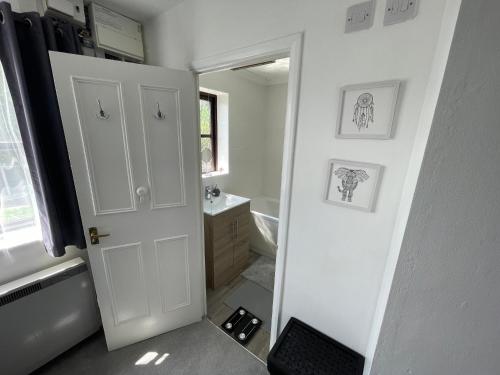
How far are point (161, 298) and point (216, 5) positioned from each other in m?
1.99

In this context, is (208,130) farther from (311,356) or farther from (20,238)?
(311,356)

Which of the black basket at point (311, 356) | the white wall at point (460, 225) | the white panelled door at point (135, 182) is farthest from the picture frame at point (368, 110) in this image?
the black basket at point (311, 356)

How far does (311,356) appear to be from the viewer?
112 centimetres

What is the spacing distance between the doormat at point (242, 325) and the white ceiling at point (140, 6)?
239 cm

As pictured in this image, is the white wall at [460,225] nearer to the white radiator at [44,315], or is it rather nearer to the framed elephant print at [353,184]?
the framed elephant print at [353,184]

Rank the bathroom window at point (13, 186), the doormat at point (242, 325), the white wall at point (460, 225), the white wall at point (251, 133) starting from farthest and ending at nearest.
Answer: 1. the white wall at point (251, 133)
2. the doormat at point (242, 325)
3. the bathroom window at point (13, 186)
4. the white wall at point (460, 225)

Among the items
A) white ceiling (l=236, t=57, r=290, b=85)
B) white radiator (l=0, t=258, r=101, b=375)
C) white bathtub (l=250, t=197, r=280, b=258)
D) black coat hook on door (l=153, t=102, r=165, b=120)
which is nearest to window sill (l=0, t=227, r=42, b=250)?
white radiator (l=0, t=258, r=101, b=375)

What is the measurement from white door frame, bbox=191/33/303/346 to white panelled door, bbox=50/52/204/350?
24 centimetres

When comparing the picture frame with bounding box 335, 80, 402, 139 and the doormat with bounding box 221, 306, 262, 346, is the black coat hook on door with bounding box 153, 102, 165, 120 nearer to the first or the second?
the picture frame with bounding box 335, 80, 402, 139

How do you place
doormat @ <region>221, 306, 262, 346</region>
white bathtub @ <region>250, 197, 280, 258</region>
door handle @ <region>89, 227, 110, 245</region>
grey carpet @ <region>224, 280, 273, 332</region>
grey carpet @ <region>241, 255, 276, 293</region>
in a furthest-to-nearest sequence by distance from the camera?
white bathtub @ <region>250, 197, 280, 258</region>, grey carpet @ <region>241, 255, 276, 293</region>, grey carpet @ <region>224, 280, 273, 332</region>, doormat @ <region>221, 306, 262, 346</region>, door handle @ <region>89, 227, 110, 245</region>

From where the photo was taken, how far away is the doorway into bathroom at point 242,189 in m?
1.97

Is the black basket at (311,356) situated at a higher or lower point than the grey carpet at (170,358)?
higher

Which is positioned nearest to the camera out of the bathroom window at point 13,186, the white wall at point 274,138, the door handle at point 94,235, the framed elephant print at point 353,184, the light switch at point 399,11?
the light switch at point 399,11

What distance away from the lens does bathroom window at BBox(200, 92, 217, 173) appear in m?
2.58
